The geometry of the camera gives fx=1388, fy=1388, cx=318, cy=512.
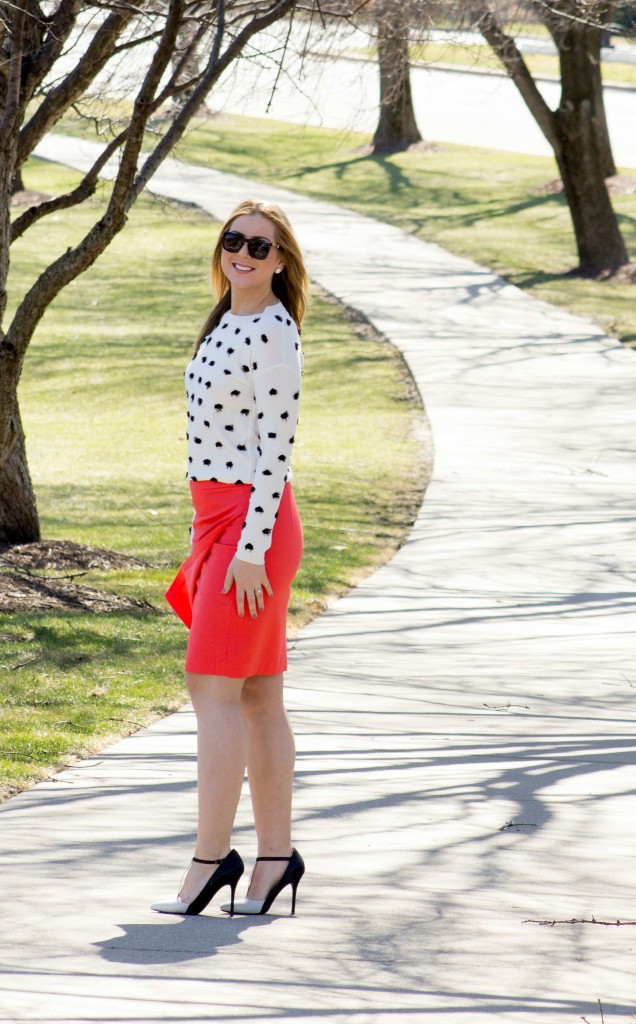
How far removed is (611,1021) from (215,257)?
2269 millimetres

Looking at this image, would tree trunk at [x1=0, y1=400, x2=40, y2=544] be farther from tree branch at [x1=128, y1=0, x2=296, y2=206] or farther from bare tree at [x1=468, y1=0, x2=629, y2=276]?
bare tree at [x1=468, y1=0, x2=629, y2=276]

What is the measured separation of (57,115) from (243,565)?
5.09m

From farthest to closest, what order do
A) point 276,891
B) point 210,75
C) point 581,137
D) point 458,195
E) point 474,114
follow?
point 474,114
point 458,195
point 581,137
point 210,75
point 276,891

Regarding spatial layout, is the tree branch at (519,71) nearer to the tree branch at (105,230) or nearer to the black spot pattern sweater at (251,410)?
the tree branch at (105,230)

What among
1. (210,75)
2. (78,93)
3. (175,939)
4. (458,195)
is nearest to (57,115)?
(78,93)

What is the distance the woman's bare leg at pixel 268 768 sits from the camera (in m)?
3.64

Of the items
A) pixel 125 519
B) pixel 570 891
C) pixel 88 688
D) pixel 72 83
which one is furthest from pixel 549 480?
pixel 570 891

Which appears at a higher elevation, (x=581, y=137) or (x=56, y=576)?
(x=581, y=137)

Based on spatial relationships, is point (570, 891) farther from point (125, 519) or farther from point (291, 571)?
point (125, 519)

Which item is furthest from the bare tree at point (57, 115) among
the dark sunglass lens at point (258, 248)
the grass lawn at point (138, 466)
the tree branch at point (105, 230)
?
the dark sunglass lens at point (258, 248)

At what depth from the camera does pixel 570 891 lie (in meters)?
3.85

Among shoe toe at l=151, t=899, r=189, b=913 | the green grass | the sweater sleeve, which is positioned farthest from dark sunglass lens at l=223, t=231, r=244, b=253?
the green grass

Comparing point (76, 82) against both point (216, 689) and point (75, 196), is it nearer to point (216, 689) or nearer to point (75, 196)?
point (75, 196)

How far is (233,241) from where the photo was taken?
3711 mm
